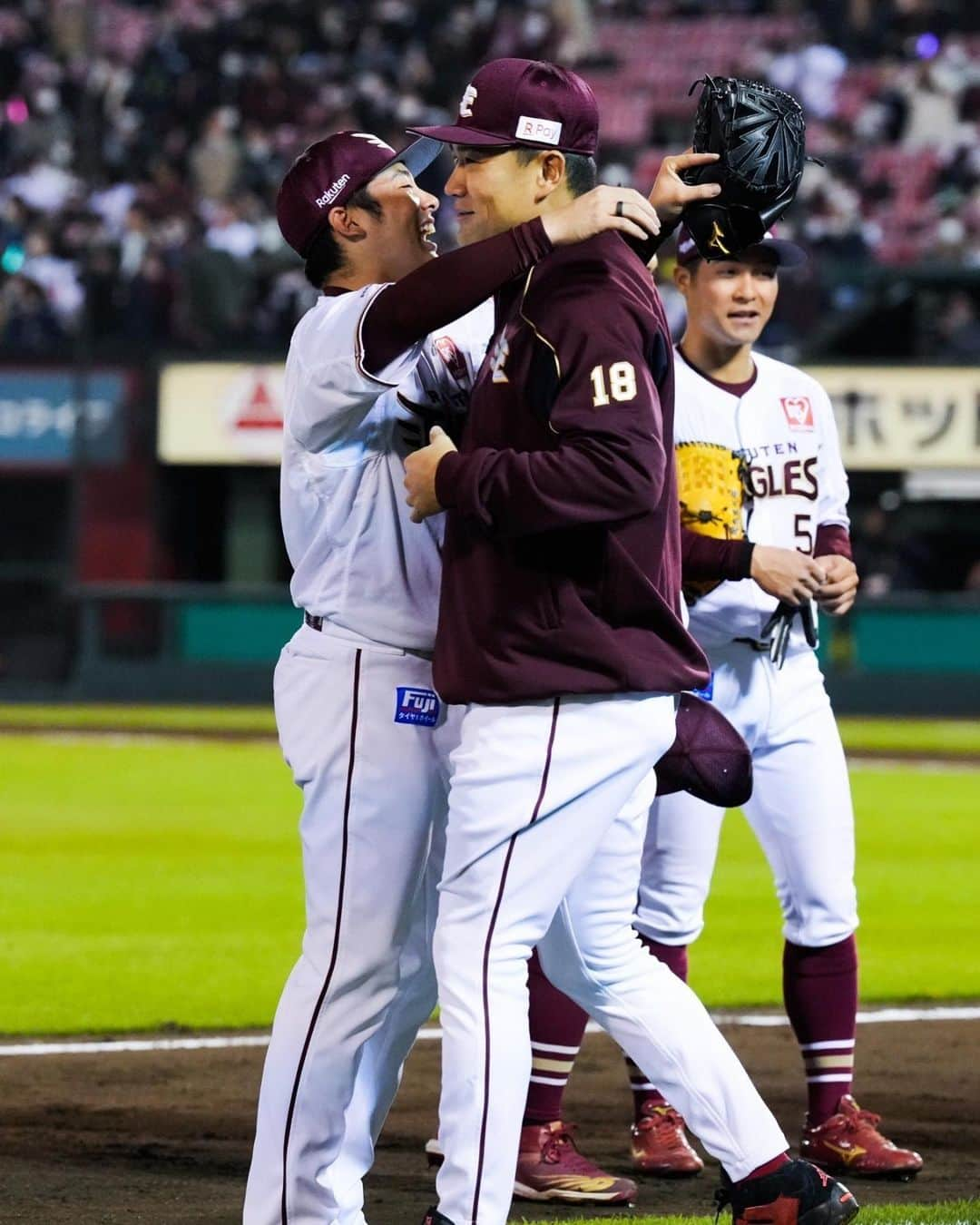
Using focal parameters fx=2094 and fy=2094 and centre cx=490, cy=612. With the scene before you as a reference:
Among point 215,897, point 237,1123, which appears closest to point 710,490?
point 237,1123

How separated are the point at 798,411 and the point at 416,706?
1594 mm

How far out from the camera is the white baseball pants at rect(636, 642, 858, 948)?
465 centimetres

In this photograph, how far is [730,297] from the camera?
4.80 m

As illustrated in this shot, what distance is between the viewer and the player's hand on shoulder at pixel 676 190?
11.7 feet

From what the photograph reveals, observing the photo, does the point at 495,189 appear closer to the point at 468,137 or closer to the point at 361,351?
the point at 468,137

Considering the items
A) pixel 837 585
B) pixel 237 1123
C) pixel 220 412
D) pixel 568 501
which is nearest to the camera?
pixel 568 501

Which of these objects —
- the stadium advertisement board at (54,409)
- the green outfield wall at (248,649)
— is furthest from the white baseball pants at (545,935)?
the stadium advertisement board at (54,409)

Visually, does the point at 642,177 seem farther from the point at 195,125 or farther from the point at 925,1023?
the point at 925,1023

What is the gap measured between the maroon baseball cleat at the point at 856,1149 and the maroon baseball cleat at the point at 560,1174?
0.46m

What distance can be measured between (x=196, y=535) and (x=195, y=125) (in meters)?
5.09

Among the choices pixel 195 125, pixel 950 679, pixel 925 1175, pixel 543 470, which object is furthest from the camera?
pixel 195 125

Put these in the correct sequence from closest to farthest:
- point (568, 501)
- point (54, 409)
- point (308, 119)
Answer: point (568, 501), point (54, 409), point (308, 119)

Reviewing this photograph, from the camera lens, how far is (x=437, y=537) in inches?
149

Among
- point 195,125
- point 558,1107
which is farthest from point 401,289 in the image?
point 195,125
